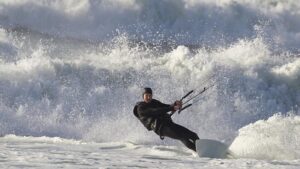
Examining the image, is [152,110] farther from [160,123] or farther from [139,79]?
[139,79]

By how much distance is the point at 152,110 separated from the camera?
436 inches

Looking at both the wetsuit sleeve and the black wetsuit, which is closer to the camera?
the wetsuit sleeve

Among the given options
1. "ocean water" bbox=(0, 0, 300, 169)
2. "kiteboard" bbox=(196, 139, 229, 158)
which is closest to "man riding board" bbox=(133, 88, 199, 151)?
"ocean water" bbox=(0, 0, 300, 169)

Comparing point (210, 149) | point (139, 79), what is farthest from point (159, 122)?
point (139, 79)

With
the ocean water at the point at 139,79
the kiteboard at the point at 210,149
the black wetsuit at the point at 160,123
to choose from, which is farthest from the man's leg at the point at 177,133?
the kiteboard at the point at 210,149

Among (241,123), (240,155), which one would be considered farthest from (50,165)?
(241,123)

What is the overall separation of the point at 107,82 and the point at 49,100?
2210mm

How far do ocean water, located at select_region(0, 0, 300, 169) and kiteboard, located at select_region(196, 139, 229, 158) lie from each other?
0.20 meters

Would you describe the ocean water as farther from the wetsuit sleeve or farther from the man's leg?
the wetsuit sleeve

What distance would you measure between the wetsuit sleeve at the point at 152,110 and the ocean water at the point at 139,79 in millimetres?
579

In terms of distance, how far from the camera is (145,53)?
2102 cm

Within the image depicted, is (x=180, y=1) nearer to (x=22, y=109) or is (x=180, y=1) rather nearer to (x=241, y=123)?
(x=241, y=123)

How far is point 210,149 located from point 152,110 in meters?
1.26

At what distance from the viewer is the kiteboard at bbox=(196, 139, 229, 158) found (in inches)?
408
